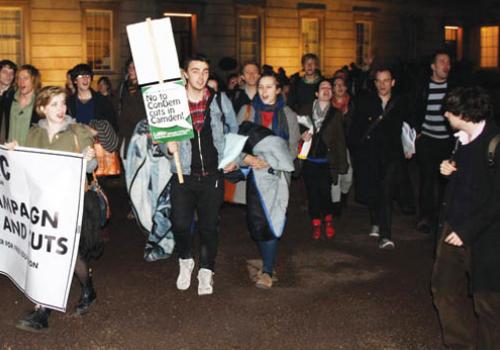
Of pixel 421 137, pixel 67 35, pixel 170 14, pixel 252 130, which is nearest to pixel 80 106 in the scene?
pixel 252 130

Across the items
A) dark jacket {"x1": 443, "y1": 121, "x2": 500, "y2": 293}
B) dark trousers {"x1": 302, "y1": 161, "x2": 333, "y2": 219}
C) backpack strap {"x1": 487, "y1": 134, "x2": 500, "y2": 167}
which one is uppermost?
backpack strap {"x1": 487, "y1": 134, "x2": 500, "y2": 167}

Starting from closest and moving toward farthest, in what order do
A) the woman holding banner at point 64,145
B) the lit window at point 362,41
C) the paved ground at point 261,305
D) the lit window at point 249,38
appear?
the paved ground at point 261,305 < the woman holding banner at point 64,145 < the lit window at point 249,38 < the lit window at point 362,41

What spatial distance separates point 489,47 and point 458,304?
35.2 metres

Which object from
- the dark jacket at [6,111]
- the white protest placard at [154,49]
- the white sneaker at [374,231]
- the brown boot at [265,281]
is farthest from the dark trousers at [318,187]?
the dark jacket at [6,111]

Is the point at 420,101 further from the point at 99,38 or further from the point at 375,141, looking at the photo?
the point at 99,38

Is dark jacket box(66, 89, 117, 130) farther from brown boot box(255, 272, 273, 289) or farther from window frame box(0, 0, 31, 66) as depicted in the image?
window frame box(0, 0, 31, 66)

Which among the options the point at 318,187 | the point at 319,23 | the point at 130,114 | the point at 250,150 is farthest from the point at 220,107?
the point at 319,23

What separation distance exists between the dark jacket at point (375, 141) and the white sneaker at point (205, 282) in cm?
259

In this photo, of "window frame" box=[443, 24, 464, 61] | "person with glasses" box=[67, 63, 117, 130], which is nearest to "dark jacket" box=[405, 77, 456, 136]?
"person with glasses" box=[67, 63, 117, 130]

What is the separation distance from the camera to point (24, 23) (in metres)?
23.6

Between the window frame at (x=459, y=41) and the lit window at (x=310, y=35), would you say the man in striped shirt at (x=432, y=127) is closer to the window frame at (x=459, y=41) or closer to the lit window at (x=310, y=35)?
the lit window at (x=310, y=35)

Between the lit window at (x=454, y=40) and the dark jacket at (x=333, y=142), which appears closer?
the dark jacket at (x=333, y=142)

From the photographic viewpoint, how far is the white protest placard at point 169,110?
636cm

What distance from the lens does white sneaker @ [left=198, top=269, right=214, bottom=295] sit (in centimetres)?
688
